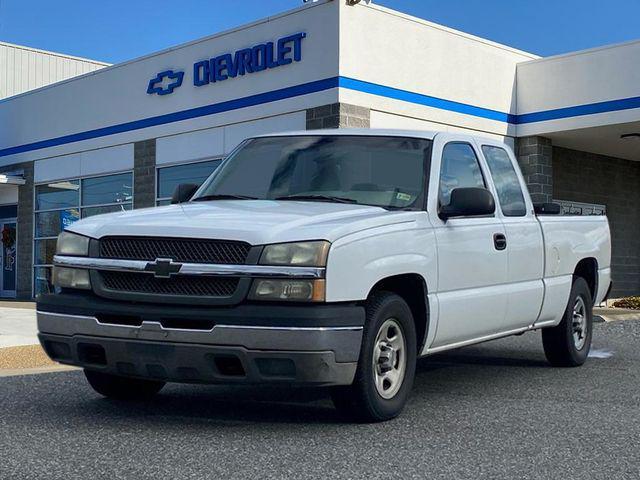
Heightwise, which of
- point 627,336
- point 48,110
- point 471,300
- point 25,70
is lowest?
point 627,336

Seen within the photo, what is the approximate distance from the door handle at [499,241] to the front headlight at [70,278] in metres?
3.03

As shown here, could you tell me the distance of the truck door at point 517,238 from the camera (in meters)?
6.98

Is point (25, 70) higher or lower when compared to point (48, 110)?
higher

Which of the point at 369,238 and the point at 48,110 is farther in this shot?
the point at 48,110

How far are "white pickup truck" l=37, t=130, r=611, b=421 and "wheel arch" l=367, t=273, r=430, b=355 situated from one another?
0.01 m

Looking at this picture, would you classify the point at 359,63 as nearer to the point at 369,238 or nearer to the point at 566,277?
the point at 566,277

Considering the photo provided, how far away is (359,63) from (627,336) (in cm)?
644

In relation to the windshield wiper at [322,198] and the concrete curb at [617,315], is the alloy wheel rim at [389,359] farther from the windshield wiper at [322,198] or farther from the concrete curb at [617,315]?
the concrete curb at [617,315]

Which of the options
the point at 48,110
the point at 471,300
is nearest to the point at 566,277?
the point at 471,300

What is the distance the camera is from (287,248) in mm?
4984

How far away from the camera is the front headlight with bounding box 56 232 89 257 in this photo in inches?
217

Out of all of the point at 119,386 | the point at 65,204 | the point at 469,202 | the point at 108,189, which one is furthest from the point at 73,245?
the point at 65,204

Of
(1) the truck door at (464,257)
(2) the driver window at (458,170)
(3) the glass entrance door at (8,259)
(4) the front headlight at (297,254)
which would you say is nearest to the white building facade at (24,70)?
(3) the glass entrance door at (8,259)

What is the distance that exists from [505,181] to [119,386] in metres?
3.55
